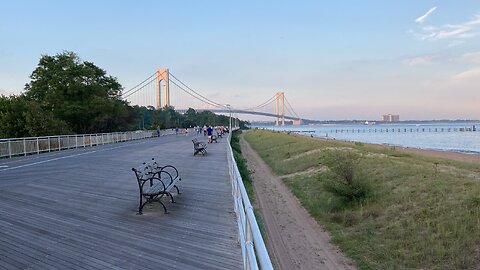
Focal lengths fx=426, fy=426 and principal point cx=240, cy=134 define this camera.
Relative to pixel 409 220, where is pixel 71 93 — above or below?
above

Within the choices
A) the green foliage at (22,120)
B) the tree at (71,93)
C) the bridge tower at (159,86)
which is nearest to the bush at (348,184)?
the green foliage at (22,120)

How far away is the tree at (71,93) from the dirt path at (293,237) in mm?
25449

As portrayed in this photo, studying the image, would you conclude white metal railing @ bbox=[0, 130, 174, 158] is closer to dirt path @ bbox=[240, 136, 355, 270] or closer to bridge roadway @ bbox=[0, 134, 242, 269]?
bridge roadway @ bbox=[0, 134, 242, 269]

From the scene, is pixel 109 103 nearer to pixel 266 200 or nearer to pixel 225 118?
pixel 266 200

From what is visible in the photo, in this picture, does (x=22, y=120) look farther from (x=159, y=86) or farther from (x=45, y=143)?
(x=159, y=86)

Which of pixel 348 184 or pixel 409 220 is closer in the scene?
pixel 409 220

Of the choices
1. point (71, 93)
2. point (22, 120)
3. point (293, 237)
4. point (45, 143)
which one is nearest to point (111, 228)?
point (293, 237)

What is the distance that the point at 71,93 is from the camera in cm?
3725

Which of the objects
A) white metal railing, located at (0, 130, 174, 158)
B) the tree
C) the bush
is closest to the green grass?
the bush

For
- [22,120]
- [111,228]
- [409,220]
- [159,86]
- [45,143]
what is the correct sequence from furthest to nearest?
[159,86], [22,120], [45,143], [409,220], [111,228]

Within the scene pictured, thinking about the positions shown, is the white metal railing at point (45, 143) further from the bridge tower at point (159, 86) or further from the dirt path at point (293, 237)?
the bridge tower at point (159, 86)

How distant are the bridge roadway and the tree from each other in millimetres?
28225

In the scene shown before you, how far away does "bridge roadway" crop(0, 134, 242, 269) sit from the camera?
4.59 metres

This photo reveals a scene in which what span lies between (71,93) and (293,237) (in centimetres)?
3191
